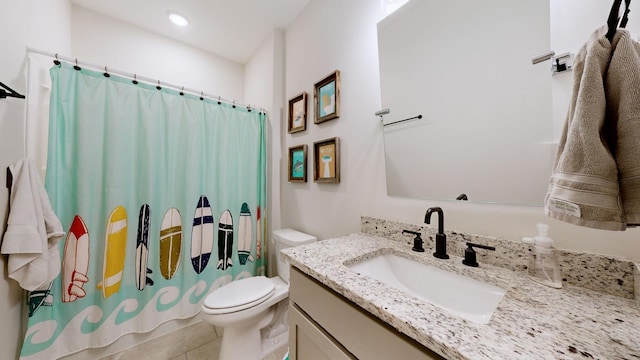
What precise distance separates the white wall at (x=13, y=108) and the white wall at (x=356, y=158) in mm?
1430

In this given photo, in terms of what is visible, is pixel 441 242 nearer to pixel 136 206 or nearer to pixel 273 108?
pixel 273 108

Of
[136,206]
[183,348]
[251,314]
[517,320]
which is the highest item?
[136,206]

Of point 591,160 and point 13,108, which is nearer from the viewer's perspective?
point 591,160

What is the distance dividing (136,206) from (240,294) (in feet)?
2.91

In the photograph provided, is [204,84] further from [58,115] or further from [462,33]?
[462,33]

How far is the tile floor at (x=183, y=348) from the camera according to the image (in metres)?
1.29

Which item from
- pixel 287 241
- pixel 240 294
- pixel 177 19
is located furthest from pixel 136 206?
pixel 177 19

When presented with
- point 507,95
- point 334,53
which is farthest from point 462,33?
point 334,53

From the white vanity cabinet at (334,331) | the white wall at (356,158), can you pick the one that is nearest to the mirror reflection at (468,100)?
the white wall at (356,158)

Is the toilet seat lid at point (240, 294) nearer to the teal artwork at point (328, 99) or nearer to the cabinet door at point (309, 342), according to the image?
the cabinet door at point (309, 342)

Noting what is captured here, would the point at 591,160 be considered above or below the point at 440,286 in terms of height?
above

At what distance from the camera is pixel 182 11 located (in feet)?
5.43

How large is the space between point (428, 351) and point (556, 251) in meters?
0.52

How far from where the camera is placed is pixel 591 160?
1.15ft
